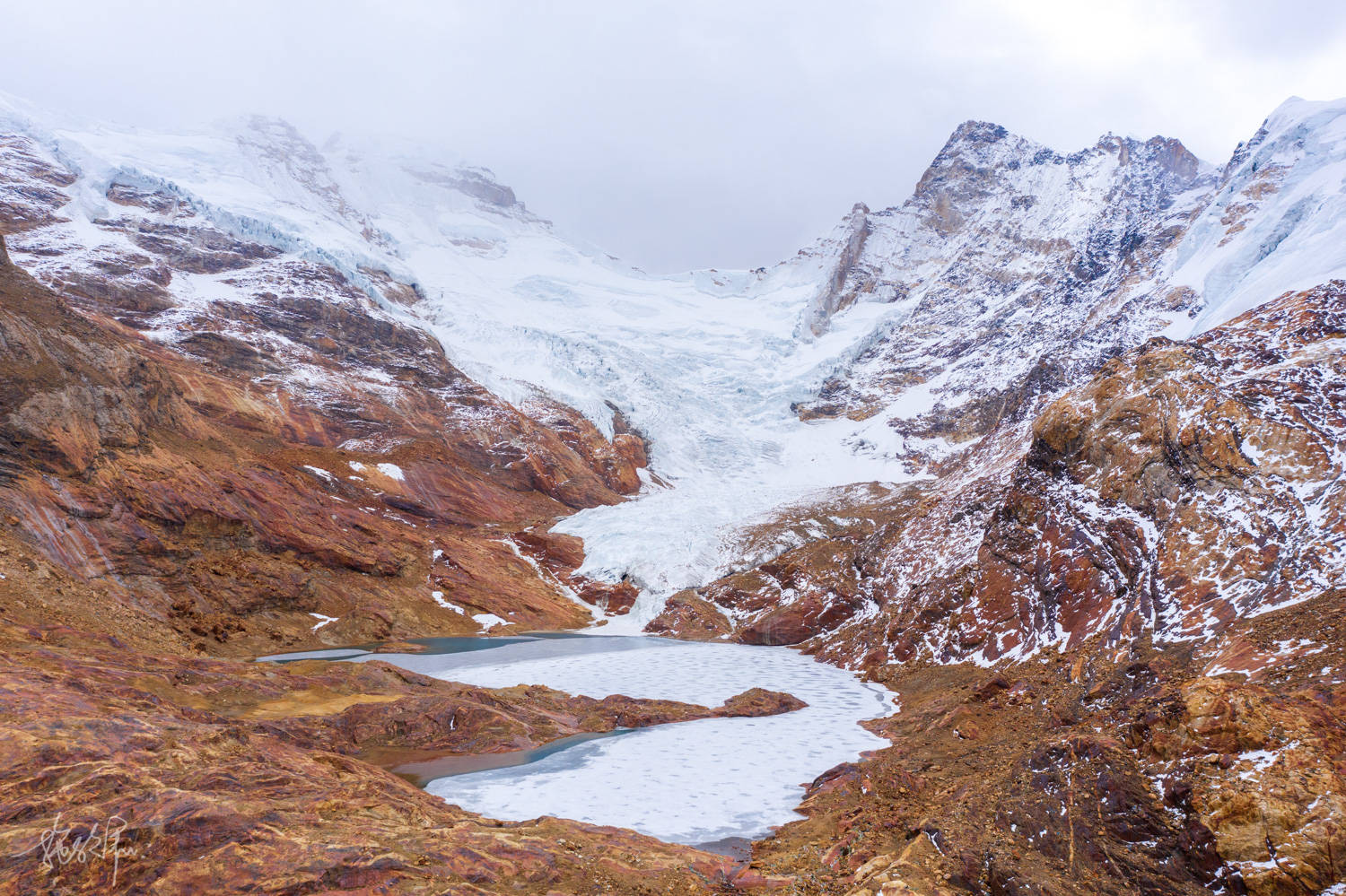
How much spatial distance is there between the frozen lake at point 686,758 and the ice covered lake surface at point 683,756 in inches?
1.5

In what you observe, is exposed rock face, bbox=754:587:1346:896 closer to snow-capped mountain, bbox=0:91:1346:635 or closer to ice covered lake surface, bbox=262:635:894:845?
ice covered lake surface, bbox=262:635:894:845

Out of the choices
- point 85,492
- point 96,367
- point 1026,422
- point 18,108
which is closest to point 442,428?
point 96,367

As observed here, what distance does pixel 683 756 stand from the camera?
653 inches

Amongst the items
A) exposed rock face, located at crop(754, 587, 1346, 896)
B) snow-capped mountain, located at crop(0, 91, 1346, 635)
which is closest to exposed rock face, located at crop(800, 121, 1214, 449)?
snow-capped mountain, located at crop(0, 91, 1346, 635)

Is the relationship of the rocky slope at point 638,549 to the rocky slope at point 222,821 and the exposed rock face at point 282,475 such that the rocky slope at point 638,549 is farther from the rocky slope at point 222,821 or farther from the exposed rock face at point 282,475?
the exposed rock face at point 282,475

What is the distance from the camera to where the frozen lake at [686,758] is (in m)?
12.3

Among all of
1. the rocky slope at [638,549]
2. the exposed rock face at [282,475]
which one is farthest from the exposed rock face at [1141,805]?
the exposed rock face at [282,475]

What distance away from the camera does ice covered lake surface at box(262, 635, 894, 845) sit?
12312mm

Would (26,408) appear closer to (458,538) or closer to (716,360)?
(458,538)

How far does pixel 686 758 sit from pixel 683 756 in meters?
0.20

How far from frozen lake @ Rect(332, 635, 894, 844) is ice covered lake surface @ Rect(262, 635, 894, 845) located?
1.5 inches

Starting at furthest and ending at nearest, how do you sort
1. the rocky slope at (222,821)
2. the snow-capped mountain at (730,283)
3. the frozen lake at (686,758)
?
the snow-capped mountain at (730,283), the frozen lake at (686,758), the rocky slope at (222,821)

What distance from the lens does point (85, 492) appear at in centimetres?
2817

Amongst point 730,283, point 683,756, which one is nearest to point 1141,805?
point 683,756
